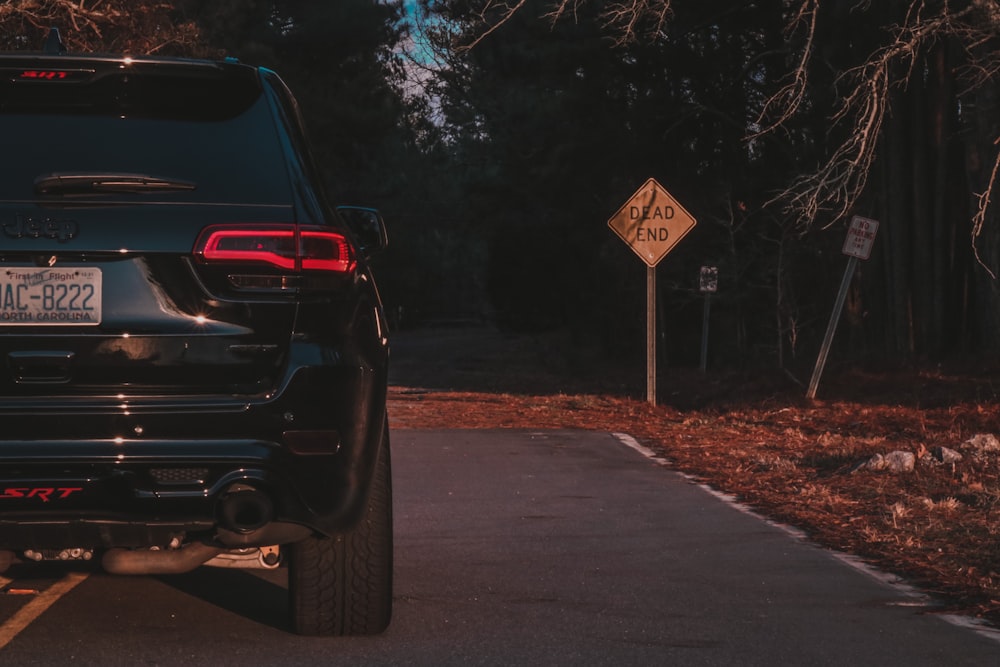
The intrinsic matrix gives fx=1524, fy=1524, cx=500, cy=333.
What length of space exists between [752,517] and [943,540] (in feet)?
4.78

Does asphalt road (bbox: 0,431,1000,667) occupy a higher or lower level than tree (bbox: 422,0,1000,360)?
lower

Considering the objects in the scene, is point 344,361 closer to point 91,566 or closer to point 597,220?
point 91,566

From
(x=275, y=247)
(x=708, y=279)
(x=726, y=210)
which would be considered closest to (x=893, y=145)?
(x=708, y=279)

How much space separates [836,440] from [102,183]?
1042cm

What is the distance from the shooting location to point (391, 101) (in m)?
50.7

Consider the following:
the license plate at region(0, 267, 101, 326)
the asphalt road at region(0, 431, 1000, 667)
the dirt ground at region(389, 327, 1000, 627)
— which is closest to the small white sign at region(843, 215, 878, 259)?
the dirt ground at region(389, 327, 1000, 627)

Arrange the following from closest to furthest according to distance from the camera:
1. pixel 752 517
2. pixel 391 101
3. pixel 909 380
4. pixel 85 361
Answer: pixel 85 361 < pixel 752 517 < pixel 909 380 < pixel 391 101

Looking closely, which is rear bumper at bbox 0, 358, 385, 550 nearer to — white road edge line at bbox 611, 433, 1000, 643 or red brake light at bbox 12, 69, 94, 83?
red brake light at bbox 12, 69, 94, 83

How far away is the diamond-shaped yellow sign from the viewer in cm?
2014

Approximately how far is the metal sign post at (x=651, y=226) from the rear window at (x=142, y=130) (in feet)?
49.2

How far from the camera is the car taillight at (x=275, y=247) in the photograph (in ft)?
16.1

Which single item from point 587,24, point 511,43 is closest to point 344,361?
point 587,24

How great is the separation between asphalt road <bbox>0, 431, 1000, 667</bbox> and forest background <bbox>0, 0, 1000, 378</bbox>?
749 centimetres

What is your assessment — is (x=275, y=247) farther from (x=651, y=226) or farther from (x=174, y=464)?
(x=651, y=226)
